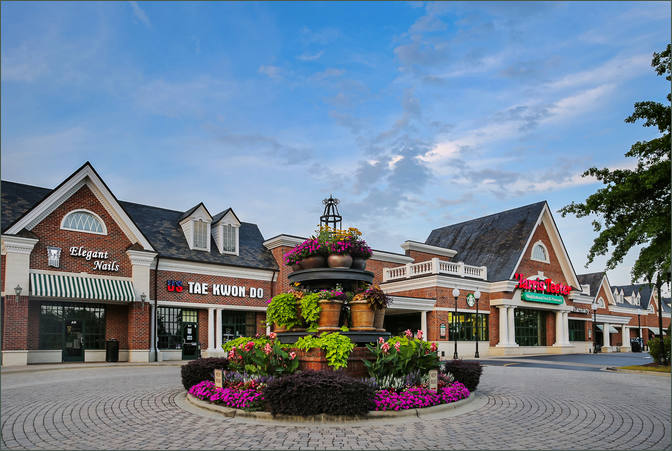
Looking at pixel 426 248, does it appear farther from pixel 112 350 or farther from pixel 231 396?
pixel 231 396

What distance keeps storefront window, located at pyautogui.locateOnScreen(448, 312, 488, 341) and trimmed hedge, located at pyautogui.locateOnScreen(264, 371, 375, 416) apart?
2594 cm

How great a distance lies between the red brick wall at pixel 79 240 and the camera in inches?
974

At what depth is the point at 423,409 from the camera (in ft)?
33.1

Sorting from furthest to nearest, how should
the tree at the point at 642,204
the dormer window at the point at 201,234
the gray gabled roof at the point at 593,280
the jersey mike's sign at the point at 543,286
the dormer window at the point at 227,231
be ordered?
the gray gabled roof at the point at 593,280 < the jersey mike's sign at the point at 543,286 < the dormer window at the point at 227,231 < the dormer window at the point at 201,234 < the tree at the point at 642,204

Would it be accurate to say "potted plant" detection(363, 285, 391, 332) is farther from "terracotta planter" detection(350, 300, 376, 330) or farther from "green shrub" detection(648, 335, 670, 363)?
"green shrub" detection(648, 335, 670, 363)

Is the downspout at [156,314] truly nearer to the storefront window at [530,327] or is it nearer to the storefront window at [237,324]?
the storefront window at [237,324]

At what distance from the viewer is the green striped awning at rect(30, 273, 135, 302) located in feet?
78.5

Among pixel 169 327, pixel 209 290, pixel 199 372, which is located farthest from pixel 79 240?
pixel 199 372

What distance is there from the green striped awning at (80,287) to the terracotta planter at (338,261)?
16711mm

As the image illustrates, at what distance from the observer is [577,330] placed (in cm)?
4609

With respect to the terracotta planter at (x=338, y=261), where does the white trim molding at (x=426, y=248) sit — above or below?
above

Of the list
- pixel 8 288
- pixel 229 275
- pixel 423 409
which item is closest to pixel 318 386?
pixel 423 409

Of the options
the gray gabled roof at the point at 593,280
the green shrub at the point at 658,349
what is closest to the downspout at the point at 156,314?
the green shrub at the point at 658,349

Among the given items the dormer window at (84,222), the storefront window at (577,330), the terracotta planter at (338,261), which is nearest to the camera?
the terracotta planter at (338,261)
